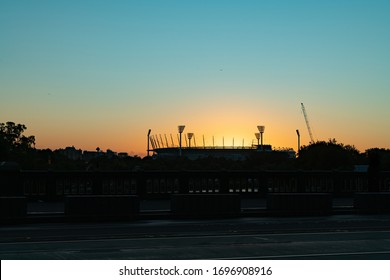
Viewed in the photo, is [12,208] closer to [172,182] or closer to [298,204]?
[172,182]

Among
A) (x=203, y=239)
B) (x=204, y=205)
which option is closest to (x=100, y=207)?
(x=204, y=205)

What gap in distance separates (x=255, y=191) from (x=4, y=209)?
1516 centimetres

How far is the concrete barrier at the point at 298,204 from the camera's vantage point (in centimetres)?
2783

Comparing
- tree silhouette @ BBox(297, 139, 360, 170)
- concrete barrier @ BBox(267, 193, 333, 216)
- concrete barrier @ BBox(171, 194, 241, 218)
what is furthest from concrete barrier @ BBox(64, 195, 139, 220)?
tree silhouette @ BBox(297, 139, 360, 170)

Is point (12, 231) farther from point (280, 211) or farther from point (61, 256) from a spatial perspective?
point (280, 211)

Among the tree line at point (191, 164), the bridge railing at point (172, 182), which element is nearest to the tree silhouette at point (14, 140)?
the tree line at point (191, 164)

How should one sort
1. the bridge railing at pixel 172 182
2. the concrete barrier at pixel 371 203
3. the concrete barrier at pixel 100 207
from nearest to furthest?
the concrete barrier at pixel 100 207, the concrete barrier at pixel 371 203, the bridge railing at pixel 172 182

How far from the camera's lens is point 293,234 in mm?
19703

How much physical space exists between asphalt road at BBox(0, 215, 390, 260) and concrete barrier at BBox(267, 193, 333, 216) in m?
2.33

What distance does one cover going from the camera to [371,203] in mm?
29406

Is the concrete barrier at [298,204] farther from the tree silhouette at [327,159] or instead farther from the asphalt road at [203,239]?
the tree silhouette at [327,159]

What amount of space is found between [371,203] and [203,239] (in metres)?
13.4

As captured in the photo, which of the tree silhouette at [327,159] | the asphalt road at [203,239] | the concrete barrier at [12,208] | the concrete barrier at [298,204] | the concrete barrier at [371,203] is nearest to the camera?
the asphalt road at [203,239]

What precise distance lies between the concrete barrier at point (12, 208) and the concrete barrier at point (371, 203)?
13.7 m
